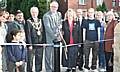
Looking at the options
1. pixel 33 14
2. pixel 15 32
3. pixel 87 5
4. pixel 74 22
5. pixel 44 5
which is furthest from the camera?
pixel 87 5

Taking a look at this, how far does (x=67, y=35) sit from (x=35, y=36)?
105cm

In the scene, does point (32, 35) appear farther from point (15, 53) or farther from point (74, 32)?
point (15, 53)

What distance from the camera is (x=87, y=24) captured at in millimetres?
11852

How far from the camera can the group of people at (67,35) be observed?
10.7 metres

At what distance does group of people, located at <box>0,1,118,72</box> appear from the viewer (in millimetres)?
10711

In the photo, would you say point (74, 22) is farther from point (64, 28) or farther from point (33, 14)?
point (33, 14)

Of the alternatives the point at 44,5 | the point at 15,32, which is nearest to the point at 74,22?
the point at 15,32

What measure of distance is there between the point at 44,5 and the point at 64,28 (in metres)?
35.4

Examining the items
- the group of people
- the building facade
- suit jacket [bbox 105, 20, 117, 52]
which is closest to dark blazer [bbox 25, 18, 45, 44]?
the group of people

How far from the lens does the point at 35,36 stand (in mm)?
10742

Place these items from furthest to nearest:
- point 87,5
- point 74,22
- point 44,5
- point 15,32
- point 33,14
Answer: point 87,5
point 44,5
point 74,22
point 33,14
point 15,32

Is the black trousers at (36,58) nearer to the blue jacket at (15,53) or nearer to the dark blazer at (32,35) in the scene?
the dark blazer at (32,35)

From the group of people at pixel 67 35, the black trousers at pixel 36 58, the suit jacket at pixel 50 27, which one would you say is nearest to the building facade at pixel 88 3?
the group of people at pixel 67 35

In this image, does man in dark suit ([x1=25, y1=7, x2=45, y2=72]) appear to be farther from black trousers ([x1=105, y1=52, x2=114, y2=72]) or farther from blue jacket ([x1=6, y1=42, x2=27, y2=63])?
black trousers ([x1=105, y1=52, x2=114, y2=72])
